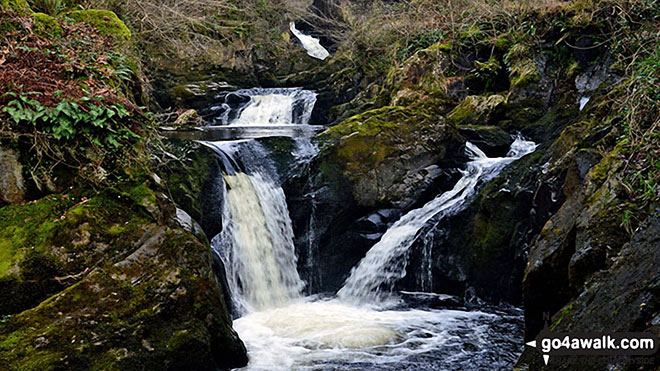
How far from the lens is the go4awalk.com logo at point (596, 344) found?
249 cm

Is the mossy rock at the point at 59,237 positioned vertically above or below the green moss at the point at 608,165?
below

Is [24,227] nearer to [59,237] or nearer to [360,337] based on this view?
[59,237]

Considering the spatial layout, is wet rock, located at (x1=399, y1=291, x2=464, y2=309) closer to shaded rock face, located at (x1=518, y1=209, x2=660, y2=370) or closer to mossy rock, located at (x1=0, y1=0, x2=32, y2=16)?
shaded rock face, located at (x1=518, y1=209, x2=660, y2=370)

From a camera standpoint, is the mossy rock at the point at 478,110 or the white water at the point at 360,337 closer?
the white water at the point at 360,337

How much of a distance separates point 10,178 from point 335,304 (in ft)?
17.5

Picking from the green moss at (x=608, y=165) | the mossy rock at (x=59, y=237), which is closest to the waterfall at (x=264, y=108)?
the mossy rock at (x=59, y=237)

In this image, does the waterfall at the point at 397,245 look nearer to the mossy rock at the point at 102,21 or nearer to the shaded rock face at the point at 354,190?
the shaded rock face at the point at 354,190

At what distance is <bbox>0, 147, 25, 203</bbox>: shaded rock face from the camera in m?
4.39

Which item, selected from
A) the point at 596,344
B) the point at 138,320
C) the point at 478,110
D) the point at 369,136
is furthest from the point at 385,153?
the point at 596,344

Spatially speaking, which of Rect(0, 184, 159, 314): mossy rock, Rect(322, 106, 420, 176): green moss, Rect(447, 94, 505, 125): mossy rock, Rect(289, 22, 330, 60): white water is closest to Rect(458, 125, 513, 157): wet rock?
Rect(447, 94, 505, 125): mossy rock

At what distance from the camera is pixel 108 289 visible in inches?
165

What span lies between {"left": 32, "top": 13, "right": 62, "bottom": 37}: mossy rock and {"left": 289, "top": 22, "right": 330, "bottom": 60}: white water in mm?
24202

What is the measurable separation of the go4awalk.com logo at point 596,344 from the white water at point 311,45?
27.5 meters

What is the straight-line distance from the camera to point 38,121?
4.53 m
